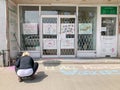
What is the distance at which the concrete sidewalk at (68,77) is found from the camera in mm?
5895

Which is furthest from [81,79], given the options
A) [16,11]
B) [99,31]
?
[16,11]

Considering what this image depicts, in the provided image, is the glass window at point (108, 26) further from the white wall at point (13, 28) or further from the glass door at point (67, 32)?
the white wall at point (13, 28)

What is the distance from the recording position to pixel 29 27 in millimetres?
10586

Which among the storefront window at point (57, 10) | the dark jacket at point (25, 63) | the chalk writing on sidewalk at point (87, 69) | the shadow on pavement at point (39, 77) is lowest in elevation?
the shadow on pavement at point (39, 77)

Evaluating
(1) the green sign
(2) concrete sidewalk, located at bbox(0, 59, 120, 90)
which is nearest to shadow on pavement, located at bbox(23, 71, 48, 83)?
(2) concrete sidewalk, located at bbox(0, 59, 120, 90)

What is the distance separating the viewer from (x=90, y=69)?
8156 mm

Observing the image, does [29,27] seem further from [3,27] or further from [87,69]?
[87,69]

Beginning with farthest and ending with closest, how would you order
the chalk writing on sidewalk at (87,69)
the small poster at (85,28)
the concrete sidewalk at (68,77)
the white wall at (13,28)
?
the small poster at (85,28) < the white wall at (13,28) < the chalk writing on sidewalk at (87,69) < the concrete sidewalk at (68,77)

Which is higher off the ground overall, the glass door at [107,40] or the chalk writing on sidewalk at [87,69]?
the glass door at [107,40]

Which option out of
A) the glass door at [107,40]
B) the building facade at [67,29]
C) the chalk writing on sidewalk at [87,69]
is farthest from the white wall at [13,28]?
the glass door at [107,40]

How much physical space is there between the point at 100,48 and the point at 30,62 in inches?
209

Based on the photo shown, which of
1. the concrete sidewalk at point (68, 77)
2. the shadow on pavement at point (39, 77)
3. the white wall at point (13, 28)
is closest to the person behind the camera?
the concrete sidewalk at point (68, 77)

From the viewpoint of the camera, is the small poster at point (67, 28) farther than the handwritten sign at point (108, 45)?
No

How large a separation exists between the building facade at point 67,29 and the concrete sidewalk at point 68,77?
1.46m
